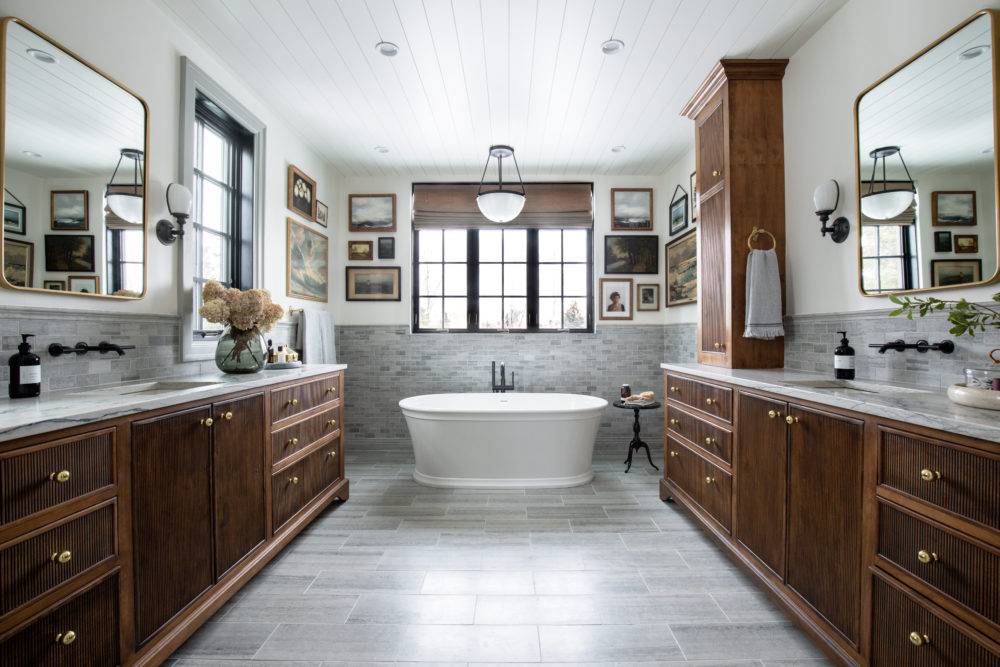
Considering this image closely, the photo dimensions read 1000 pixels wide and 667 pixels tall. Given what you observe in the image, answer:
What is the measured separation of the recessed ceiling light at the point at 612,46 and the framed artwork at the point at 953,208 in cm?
162

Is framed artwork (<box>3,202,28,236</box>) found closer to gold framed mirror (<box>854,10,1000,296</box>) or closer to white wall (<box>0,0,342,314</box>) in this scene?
white wall (<box>0,0,342,314</box>)

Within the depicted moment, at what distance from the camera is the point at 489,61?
2.72 m

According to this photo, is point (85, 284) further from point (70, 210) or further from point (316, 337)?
point (316, 337)

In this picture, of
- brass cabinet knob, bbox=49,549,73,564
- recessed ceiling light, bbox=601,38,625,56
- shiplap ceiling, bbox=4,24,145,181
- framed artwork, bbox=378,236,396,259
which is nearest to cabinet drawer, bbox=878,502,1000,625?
brass cabinet knob, bbox=49,549,73,564

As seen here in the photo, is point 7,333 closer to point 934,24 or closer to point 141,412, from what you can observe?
point 141,412

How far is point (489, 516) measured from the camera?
115 inches

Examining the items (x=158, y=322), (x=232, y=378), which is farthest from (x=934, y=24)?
(x=158, y=322)

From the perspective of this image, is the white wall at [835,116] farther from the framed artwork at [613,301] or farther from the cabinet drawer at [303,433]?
the cabinet drawer at [303,433]

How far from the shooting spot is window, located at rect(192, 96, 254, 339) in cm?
279

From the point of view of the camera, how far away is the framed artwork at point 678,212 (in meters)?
4.10

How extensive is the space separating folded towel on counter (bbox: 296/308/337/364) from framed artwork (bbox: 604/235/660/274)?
270 cm

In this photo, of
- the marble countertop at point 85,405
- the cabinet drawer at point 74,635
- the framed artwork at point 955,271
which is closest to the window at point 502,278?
the marble countertop at point 85,405

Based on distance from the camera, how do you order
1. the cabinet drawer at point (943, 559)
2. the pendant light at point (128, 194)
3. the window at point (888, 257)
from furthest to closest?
the pendant light at point (128, 194) < the window at point (888, 257) < the cabinet drawer at point (943, 559)

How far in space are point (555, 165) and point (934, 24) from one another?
9.52 feet
